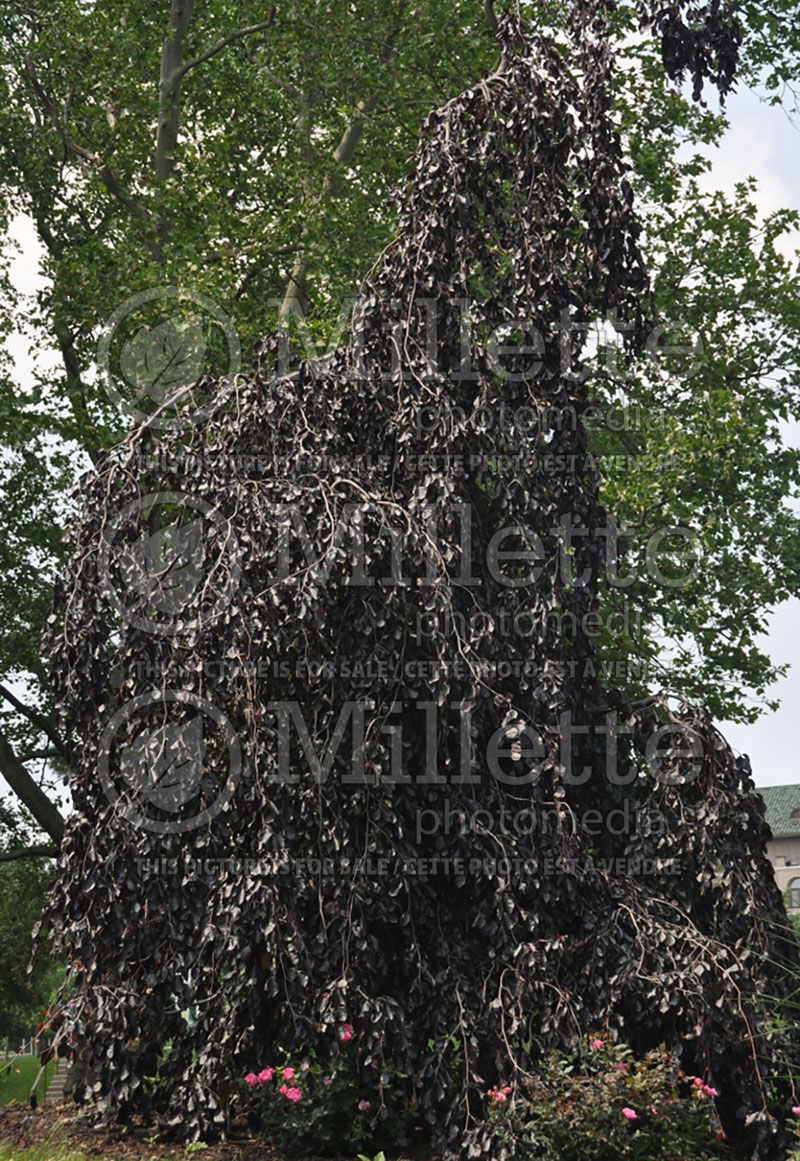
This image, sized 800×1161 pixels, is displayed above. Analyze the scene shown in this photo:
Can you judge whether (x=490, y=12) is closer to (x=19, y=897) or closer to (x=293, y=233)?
(x=293, y=233)

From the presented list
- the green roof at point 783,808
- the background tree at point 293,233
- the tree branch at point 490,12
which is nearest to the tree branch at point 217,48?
the background tree at point 293,233

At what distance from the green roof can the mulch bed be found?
138 ft

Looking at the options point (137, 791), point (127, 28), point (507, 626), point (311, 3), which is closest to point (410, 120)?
point (311, 3)

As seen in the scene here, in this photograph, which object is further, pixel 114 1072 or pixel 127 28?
pixel 127 28

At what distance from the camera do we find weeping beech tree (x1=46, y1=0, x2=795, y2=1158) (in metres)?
5.21

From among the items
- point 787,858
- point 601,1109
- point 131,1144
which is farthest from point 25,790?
point 787,858

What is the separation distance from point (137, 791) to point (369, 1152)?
2.05m

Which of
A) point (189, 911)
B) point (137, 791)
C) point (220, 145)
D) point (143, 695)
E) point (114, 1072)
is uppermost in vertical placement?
point (220, 145)

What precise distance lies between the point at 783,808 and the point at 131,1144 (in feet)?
148

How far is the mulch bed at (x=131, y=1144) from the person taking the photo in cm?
516

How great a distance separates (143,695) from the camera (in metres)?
5.50

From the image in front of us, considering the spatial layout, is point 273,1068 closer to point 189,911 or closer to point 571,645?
point 189,911

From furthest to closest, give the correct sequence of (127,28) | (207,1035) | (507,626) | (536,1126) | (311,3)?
1. (127,28)
2. (311,3)
3. (507,626)
4. (207,1035)
5. (536,1126)

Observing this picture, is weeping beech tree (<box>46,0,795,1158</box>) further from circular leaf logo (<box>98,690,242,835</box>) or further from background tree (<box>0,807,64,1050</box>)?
background tree (<box>0,807,64,1050</box>)
